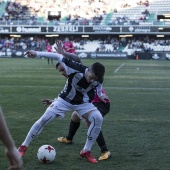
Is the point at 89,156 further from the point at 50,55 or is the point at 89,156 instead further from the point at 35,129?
the point at 50,55

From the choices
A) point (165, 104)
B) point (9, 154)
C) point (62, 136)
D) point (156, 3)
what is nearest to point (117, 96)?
point (165, 104)

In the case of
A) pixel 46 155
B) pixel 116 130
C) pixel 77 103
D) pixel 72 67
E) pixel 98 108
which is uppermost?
pixel 72 67

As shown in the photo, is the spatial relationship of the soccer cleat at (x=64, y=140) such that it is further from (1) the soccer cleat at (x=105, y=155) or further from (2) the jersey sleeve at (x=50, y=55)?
(2) the jersey sleeve at (x=50, y=55)

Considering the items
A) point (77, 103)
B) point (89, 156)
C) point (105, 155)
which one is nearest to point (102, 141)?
point (105, 155)

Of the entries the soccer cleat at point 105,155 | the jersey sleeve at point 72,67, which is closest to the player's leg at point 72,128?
the soccer cleat at point 105,155

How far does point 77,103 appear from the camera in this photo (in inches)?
284

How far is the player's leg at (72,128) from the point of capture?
26.5 feet

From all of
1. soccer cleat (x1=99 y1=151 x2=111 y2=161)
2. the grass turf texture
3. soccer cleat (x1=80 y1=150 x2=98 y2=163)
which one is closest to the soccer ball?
the grass turf texture

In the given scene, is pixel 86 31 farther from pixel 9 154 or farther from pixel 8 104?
pixel 9 154

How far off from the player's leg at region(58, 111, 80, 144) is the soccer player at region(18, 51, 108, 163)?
0.76 meters

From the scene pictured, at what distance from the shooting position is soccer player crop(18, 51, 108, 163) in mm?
6977

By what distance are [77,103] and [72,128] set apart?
1.13 metres

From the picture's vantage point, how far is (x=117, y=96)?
52.4 feet

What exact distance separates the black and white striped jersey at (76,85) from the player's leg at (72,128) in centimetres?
77
